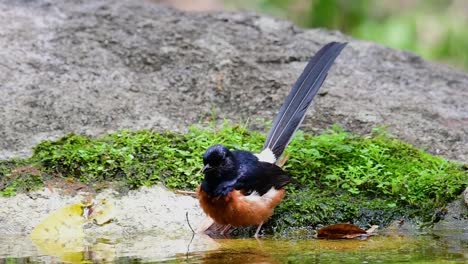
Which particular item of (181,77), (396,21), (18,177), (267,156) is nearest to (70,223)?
(18,177)

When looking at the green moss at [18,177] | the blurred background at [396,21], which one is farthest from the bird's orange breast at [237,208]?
the blurred background at [396,21]

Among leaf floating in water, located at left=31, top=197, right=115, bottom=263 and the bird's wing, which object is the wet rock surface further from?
the bird's wing

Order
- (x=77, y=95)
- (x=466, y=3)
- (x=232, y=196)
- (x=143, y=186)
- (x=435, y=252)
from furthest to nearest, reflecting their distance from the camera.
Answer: (x=466, y=3) < (x=77, y=95) < (x=143, y=186) < (x=232, y=196) < (x=435, y=252)

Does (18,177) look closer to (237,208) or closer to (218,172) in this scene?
(218,172)

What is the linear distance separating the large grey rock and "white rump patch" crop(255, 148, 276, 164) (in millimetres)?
985

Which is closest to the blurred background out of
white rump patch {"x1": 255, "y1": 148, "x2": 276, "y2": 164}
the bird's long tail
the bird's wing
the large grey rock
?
the large grey rock

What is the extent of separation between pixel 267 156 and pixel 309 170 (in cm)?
31

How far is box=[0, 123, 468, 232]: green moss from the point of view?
A: 5051mm

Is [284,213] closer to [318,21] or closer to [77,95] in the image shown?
[77,95]

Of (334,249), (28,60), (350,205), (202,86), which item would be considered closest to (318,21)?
(202,86)

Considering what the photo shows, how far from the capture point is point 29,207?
497 cm

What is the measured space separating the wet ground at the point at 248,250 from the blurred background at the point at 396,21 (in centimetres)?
535

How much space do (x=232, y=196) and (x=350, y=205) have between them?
0.80m

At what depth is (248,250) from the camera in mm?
4266
